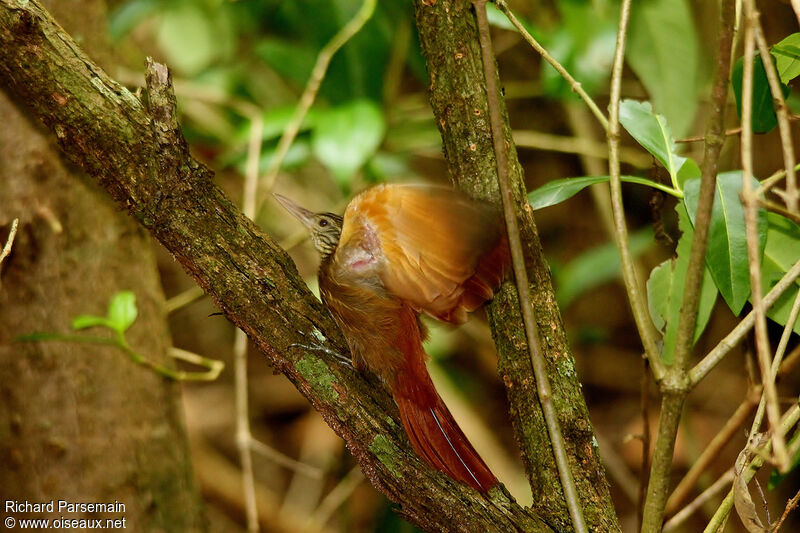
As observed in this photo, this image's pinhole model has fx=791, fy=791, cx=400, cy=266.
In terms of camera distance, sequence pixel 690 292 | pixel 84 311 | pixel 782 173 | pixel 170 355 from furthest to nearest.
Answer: pixel 170 355 < pixel 84 311 < pixel 782 173 < pixel 690 292

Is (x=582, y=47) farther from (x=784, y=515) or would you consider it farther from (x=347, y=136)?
(x=784, y=515)

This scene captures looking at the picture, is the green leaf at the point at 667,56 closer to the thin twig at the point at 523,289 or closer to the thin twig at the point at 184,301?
the thin twig at the point at 523,289

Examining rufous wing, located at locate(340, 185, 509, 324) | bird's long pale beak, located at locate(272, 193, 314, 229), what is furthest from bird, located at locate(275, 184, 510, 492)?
bird's long pale beak, located at locate(272, 193, 314, 229)

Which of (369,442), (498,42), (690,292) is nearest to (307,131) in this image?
(498,42)

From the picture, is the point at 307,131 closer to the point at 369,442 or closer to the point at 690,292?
the point at 369,442

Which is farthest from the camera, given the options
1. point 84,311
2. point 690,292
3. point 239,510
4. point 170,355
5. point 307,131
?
point 239,510

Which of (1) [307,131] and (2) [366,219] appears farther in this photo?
(1) [307,131]

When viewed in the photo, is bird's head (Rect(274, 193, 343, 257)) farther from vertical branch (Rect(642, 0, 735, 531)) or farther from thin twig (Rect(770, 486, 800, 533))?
thin twig (Rect(770, 486, 800, 533))

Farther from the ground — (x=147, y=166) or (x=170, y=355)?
(x=147, y=166)
